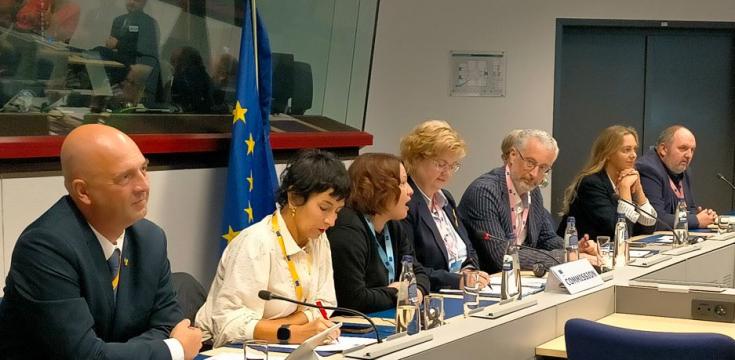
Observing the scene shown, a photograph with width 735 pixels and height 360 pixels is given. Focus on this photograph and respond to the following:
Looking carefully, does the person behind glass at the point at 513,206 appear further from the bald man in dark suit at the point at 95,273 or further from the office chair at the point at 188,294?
the bald man in dark suit at the point at 95,273

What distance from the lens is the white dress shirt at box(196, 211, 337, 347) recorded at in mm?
3230

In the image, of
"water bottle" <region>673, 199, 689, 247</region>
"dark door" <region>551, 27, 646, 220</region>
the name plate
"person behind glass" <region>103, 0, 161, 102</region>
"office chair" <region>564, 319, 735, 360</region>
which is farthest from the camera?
"dark door" <region>551, 27, 646, 220</region>

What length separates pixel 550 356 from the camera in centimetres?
364

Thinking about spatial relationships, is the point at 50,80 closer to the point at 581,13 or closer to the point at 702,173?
the point at 581,13

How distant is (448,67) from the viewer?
841cm

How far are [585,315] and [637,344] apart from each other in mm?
890

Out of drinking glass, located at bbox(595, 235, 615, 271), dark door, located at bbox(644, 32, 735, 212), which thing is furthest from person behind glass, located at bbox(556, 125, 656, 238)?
dark door, located at bbox(644, 32, 735, 212)

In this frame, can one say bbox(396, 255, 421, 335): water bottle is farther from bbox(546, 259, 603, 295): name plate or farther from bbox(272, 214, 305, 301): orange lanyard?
bbox(546, 259, 603, 295): name plate

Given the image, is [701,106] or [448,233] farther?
[701,106]

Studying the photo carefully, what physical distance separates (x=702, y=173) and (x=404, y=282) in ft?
21.1

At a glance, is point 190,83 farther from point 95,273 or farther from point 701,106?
point 701,106

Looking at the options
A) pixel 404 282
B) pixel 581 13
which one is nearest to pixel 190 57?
pixel 404 282

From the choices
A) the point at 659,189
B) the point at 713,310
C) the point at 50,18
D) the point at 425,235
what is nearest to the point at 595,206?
the point at 659,189

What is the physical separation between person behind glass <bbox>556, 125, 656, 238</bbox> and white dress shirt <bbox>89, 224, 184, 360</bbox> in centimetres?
377
